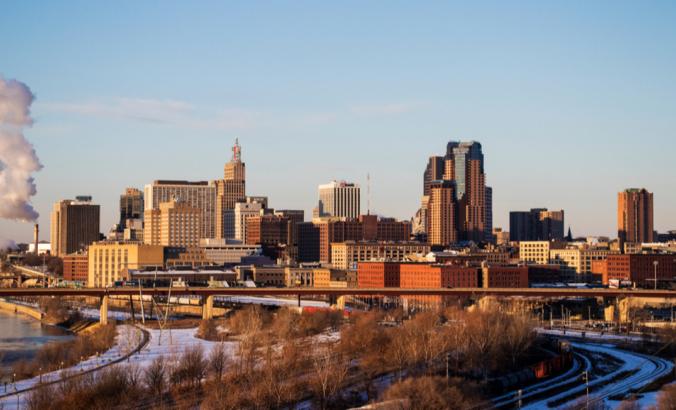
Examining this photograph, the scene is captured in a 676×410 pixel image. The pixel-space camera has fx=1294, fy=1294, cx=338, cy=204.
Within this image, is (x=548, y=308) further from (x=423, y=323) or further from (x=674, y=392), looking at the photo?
(x=674, y=392)

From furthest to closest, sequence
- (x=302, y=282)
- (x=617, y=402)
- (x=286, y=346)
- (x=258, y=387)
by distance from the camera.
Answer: (x=302, y=282) → (x=286, y=346) → (x=617, y=402) → (x=258, y=387)

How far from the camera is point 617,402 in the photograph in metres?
57.4

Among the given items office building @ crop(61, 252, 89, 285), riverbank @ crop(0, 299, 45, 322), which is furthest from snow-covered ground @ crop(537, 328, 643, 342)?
office building @ crop(61, 252, 89, 285)

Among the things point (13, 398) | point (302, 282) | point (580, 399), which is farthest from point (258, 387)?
point (302, 282)

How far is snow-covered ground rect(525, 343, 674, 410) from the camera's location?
59969 millimetres

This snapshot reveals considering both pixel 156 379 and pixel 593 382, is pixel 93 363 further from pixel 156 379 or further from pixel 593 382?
pixel 593 382

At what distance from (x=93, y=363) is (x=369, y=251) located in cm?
11197

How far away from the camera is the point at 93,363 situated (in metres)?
68.1

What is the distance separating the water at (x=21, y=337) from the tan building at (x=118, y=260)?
37.0 m

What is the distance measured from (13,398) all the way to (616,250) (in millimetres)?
130770

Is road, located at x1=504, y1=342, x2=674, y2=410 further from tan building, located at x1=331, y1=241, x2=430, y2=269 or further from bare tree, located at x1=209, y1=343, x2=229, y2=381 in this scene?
tan building, located at x1=331, y1=241, x2=430, y2=269

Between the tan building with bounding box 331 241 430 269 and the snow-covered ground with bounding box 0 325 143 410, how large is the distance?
263 feet

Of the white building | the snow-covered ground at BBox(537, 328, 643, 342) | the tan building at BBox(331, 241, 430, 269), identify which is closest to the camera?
the snow-covered ground at BBox(537, 328, 643, 342)

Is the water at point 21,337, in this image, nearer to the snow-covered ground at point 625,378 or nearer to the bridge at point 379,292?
the bridge at point 379,292
